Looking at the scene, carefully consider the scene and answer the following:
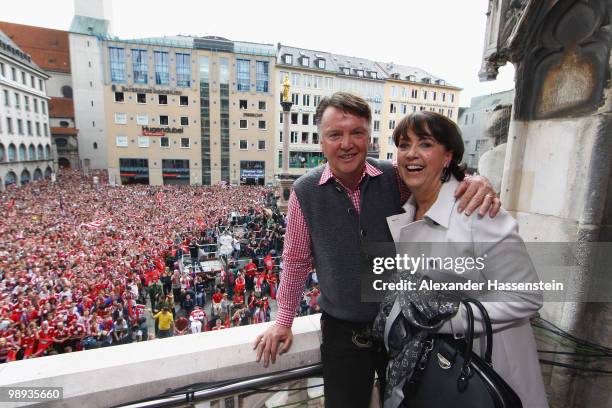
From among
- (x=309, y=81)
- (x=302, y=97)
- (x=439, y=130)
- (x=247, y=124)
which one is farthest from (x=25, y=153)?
(x=439, y=130)

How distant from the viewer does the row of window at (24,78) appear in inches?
1508

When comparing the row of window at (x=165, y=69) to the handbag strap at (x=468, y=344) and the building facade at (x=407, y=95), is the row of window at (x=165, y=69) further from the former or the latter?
the handbag strap at (x=468, y=344)

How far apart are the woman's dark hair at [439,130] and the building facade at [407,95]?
165 ft

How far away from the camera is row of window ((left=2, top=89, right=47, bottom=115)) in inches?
1535

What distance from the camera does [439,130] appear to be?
5.57 feet

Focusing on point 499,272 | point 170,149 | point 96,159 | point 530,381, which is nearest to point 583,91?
point 499,272

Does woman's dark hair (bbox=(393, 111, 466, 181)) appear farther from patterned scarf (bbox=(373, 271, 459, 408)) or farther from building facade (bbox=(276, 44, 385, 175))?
building facade (bbox=(276, 44, 385, 175))

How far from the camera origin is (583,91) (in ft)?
7.67

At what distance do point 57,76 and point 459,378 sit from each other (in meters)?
77.9

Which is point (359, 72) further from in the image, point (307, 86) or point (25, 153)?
point (25, 153)

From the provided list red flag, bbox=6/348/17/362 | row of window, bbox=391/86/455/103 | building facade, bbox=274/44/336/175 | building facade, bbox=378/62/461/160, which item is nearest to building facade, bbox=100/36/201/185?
building facade, bbox=274/44/336/175

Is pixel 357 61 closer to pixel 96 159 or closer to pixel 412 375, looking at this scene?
pixel 96 159

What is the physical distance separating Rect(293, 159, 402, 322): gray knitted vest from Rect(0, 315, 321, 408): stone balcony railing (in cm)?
47

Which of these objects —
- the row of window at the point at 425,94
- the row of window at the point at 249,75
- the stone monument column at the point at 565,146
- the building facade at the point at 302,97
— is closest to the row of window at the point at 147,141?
the row of window at the point at 249,75
